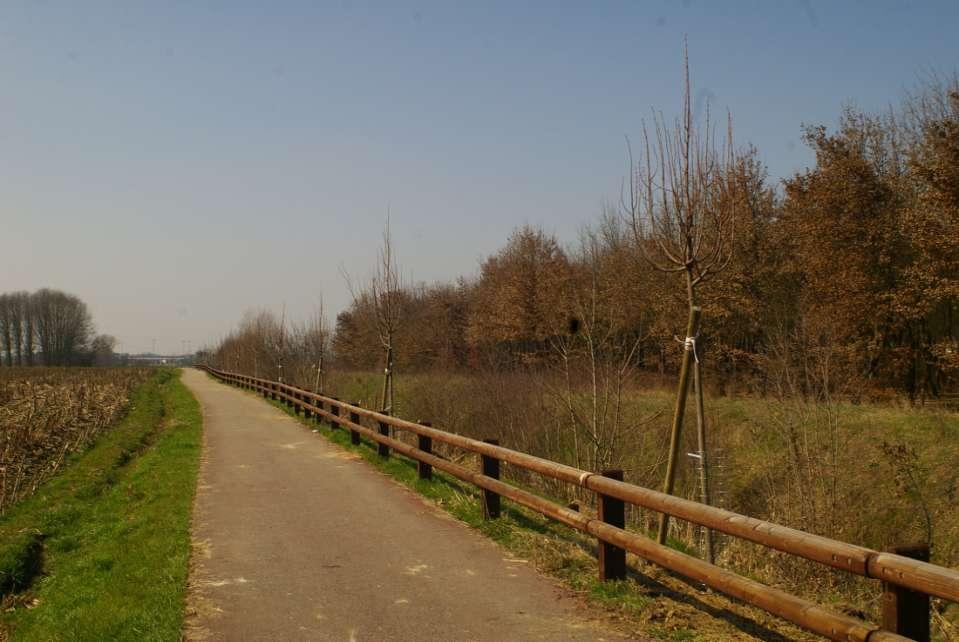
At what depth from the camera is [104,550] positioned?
888 cm

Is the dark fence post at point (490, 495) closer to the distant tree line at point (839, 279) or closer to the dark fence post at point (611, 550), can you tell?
the dark fence post at point (611, 550)

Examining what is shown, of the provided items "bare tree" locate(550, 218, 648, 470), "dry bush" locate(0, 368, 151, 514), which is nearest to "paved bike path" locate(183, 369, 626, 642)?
"bare tree" locate(550, 218, 648, 470)

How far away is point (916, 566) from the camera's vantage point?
3822 millimetres

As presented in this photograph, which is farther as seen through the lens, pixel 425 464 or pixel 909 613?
pixel 425 464

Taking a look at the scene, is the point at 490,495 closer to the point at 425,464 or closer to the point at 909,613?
the point at 425,464

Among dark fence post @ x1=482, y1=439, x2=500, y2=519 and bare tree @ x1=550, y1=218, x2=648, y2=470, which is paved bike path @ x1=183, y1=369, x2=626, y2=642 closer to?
dark fence post @ x1=482, y1=439, x2=500, y2=519

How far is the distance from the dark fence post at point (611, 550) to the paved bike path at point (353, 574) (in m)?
0.42

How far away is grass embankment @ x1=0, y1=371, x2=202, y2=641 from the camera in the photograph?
6031 millimetres

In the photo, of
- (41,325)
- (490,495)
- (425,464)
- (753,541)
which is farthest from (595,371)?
(41,325)

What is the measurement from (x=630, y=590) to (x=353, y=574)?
2248mm

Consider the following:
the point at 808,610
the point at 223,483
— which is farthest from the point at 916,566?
the point at 223,483

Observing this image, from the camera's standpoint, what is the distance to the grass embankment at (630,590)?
206 inches

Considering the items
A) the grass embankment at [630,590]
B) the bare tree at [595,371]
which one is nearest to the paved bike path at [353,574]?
the grass embankment at [630,590]

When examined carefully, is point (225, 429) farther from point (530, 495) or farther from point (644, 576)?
point (644, 576)
